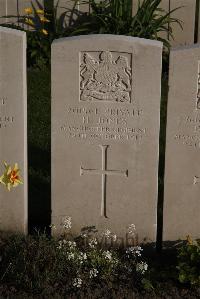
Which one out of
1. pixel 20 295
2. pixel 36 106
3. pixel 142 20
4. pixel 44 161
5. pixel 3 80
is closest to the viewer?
pixel 20 295

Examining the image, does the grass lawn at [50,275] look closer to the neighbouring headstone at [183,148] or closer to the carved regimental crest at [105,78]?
the neighbouring headstone at [183,148]

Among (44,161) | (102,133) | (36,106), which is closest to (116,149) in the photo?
(102,133)

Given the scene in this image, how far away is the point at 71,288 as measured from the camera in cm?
557

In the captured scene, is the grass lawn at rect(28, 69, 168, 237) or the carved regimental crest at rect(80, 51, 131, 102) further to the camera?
the grass lawn at rect(28, 69, 168, 237)

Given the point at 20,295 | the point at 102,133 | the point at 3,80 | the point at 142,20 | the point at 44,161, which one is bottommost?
the point at 20,295

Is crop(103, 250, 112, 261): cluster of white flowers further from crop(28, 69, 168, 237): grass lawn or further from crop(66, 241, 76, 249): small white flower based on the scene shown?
crop(28, 69, 168, 237): grass lawn

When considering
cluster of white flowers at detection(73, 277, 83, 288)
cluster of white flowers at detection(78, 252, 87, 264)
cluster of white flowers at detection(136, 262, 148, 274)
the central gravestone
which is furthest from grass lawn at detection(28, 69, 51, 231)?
cluster of white flowers at detection(136, 262, 148, 274)

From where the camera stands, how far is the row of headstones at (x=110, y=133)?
573 cm

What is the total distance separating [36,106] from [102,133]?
4.14 meters

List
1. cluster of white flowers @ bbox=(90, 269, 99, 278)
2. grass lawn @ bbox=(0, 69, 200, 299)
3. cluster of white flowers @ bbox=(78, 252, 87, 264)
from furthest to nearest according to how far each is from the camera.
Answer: cluster of white flowers @ bbox=(78, 252, 87, 264), cluster of white flowers @ bbox=(90, 269, 99, 278), grass lawn @ bbox=(0, 69, 200, 299)

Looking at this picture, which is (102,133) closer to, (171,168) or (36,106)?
(171,168)

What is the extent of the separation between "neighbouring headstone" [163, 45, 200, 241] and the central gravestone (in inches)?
4.5

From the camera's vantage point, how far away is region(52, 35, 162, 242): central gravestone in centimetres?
573

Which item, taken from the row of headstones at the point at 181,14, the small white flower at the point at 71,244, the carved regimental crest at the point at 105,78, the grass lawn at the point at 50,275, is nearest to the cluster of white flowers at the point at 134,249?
the grass lawn at the point at 50,275
